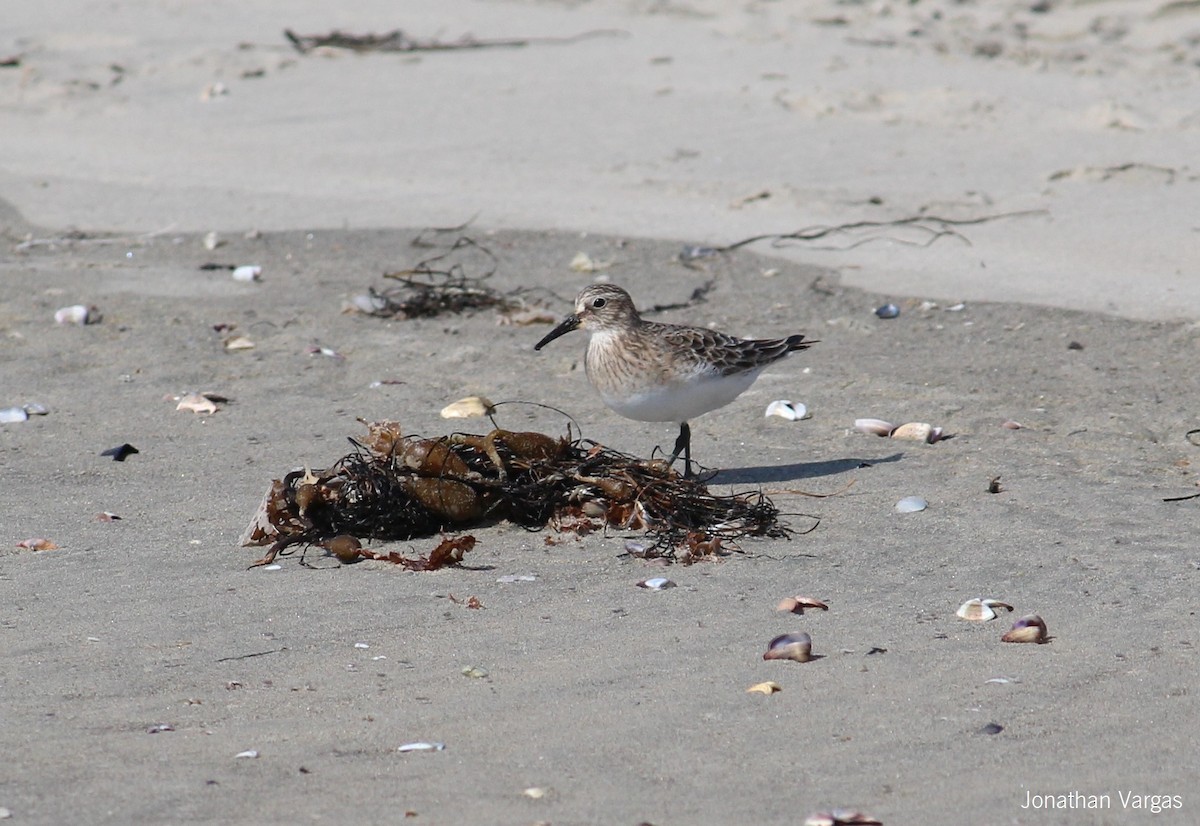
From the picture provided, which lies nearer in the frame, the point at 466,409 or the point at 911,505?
the point at 911,505

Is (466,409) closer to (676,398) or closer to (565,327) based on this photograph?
(565,327)

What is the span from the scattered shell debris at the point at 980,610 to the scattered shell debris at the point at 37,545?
3268 mm

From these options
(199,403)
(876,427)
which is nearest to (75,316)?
(199,403)

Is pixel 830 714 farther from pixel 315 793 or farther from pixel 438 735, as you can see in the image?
pixel 315 793

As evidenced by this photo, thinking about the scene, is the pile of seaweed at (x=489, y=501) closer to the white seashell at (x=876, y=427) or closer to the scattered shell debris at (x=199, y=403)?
the white seashell at (x=876, y=427)

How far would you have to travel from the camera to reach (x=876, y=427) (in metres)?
6.90

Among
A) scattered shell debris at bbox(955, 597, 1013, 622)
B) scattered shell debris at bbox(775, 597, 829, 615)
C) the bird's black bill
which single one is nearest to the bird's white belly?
the bird's black bill

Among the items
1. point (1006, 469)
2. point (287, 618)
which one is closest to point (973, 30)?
point (1006, 469)

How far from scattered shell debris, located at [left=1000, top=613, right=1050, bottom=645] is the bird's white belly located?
196cm

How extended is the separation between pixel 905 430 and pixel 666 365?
4.20ft

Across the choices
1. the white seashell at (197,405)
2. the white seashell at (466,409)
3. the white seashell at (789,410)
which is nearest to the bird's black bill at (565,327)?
the white seashell at (466,409)

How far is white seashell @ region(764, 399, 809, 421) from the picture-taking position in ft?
23.6

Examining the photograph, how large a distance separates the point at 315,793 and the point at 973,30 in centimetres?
1248

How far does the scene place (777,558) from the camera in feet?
17.9
